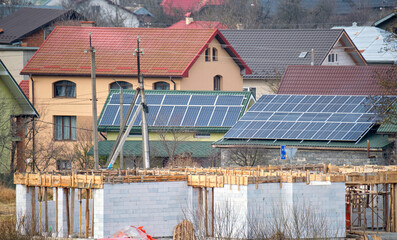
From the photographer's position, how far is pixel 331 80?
2173 inches

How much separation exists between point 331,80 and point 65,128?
1679 centimetres

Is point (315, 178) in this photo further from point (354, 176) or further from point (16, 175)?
point (16, 175)

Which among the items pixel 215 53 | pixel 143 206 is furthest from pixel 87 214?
pixel 215 53

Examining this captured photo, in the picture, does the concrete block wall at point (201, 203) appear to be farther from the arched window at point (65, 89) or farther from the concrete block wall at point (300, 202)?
the arched window at point (65, 89)

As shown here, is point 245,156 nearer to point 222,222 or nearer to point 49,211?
point 49,211

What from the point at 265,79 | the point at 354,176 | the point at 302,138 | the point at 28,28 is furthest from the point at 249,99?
the point at 28,28

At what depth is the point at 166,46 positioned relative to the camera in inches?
2453

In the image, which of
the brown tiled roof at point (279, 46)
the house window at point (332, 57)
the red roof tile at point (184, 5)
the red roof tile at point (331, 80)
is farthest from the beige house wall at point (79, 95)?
the red roof tile at point (184, 5)

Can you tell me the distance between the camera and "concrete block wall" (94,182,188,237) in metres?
29.7

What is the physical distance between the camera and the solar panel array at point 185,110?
52375 millimetres

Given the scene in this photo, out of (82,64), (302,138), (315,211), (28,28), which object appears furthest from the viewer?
(28,28)

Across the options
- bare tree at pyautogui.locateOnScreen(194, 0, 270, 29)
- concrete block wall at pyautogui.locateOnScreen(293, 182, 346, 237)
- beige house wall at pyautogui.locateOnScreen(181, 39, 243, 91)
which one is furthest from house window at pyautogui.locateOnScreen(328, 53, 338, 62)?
concrete block wall at pyautogui.locateOnScreen(293, 182, 346, 237)

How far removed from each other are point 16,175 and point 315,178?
10.4m

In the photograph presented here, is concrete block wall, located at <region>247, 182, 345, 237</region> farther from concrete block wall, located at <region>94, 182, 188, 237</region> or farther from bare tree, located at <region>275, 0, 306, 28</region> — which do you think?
bare tree, located at <region>275, 0, 306, 28</region>
